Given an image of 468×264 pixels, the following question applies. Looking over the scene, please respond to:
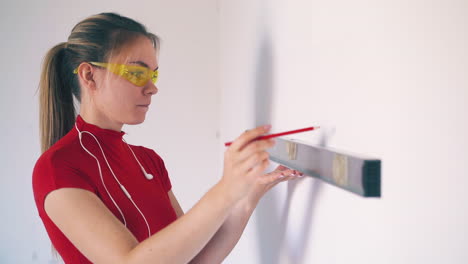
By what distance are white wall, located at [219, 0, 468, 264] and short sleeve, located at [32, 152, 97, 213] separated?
44 centimetres

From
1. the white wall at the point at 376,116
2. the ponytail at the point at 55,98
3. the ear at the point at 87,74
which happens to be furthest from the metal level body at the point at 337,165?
the ponytail at the point at 55,98

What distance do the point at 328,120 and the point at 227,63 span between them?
106 centimetres

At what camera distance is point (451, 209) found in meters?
0.44

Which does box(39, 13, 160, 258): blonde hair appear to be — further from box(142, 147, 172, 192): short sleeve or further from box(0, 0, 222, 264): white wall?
box(0, 0, 222, 264): white wall

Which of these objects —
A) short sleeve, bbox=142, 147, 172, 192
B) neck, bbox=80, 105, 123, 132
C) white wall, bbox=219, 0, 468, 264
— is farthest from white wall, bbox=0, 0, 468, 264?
neck, bbox=80, 105, 123, 132

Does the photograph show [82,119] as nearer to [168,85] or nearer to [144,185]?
[144,185]

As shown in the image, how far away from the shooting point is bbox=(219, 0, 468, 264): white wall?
443mm

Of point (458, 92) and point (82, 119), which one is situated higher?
point (458, 92)

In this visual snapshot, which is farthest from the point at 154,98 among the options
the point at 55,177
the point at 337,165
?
the point at 337,165

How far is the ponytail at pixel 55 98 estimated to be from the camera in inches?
44.1

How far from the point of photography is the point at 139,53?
3.40ft

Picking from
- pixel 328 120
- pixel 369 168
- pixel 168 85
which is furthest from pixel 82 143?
pixel 168 85

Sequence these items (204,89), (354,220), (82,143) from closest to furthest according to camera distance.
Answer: (354,220) < (82,143) < (204,89)

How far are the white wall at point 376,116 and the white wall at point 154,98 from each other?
0.87m
